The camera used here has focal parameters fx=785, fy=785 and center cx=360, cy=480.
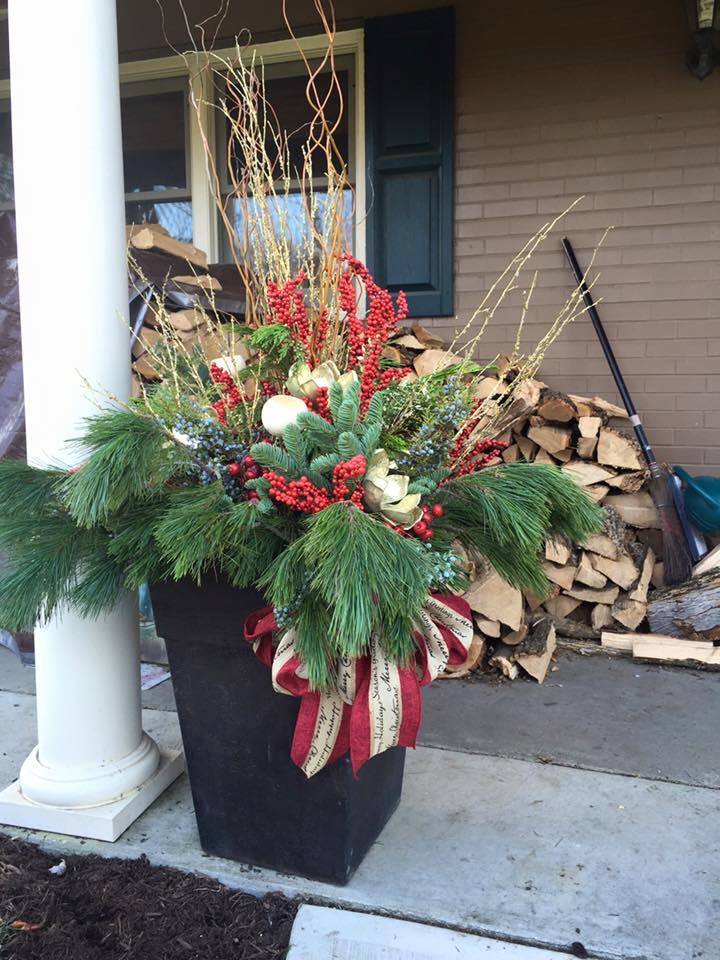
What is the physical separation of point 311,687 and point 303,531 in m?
0.32

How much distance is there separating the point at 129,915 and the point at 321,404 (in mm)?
1247

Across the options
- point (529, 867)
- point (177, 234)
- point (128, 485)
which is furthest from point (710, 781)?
point (177, 234)

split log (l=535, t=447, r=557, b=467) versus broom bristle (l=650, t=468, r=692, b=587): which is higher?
split log (l=535, t=447, r=557, b=467)

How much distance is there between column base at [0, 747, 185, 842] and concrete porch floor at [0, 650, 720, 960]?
31 mm

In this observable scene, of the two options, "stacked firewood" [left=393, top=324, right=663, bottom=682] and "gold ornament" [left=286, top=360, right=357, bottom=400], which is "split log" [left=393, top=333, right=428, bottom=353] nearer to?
"stacked firewood" [left=393, top=324, right=663, bottom=682]

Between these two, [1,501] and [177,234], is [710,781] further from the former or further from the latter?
[177,234]

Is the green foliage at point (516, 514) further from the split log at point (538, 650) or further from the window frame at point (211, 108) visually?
the window frame at point (211, 108)

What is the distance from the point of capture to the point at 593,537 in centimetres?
351

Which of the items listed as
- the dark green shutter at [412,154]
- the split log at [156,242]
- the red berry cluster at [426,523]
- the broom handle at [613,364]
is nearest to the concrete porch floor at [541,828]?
the red berry cluster at [426,523]

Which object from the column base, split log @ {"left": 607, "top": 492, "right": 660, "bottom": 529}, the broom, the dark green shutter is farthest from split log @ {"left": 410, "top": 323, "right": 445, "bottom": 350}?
the column base

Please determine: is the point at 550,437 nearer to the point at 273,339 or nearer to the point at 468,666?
the point at 468,666

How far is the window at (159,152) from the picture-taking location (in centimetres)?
475

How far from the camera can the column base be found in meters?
2.06

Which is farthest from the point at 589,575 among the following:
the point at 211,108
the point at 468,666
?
the point at 211,108
